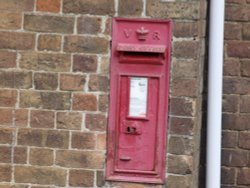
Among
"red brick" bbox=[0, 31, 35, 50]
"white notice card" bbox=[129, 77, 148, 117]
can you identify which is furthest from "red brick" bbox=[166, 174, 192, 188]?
"red brick" bbox=[0, 31, 35, 50]

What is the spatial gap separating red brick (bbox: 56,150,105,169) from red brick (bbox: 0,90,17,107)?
1.19 ft

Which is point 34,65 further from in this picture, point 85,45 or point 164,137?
point 164,137

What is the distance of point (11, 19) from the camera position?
8.96 feet

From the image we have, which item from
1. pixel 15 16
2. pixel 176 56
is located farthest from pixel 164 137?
pixel 15 16

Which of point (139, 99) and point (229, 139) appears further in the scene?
point (229, 139)

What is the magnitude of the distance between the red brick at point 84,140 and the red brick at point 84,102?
0.14m

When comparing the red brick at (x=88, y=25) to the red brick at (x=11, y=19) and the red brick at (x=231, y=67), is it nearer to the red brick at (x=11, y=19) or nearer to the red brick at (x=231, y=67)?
the red brick at (x=11, y=19)

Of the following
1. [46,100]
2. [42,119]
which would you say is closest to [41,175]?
[42,119]

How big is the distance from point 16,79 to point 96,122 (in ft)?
1.60

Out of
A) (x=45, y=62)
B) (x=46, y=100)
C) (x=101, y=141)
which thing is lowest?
(x=101, y=141)

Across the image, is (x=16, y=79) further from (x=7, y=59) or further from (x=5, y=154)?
(x=5, y=154)

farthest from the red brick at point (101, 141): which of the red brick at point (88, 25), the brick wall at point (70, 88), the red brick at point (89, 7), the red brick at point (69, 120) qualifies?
the red brick at point (89, 7)

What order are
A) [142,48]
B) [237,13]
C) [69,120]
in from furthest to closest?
1. [237,13]
2. [69,120]
3. [142,48]

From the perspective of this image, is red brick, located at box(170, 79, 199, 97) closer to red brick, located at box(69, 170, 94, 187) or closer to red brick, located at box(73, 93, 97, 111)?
red brick, located at box(73, 93, 97, 111)
